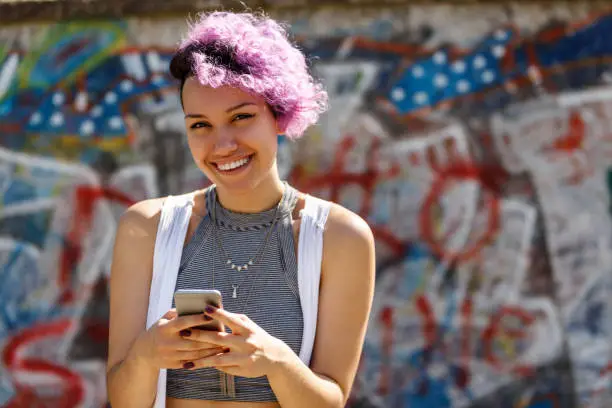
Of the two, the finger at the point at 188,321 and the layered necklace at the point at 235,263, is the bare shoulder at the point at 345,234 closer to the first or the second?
the layered necklace at the point at 235,263

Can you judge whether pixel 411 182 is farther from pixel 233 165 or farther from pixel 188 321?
pixel 188 321

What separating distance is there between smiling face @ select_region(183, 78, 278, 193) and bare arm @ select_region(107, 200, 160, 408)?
10.4 inches

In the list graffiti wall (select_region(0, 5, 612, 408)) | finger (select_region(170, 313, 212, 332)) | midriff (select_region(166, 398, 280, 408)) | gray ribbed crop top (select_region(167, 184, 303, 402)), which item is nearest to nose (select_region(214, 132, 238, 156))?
gray ribbed crop top (select_region(167, 184, 303, 402))

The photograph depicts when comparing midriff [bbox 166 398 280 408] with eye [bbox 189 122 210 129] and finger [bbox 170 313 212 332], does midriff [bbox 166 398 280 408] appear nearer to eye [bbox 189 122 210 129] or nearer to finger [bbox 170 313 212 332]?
finger [bbox 170 313 212 332]

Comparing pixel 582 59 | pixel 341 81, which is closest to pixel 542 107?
pixel 582 59

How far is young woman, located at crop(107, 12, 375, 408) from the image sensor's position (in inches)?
91.7

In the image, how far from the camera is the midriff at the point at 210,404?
234 cm

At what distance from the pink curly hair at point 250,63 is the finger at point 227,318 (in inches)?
24.8

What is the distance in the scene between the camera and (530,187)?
516 centimetres

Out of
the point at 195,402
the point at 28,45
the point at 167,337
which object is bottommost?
the point at 195,402

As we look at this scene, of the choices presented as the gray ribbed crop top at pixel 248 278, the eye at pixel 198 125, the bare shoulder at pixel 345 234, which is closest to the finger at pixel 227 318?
the gray ribbed crop top at pixel 248 278

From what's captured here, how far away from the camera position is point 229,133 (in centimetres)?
235

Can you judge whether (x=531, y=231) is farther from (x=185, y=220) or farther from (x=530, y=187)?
(x=185, y=220)

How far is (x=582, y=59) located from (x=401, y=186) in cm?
137
